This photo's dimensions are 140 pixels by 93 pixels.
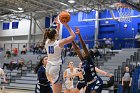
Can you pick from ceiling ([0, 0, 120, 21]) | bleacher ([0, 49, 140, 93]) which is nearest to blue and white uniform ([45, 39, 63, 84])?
bleacher ([0, 49, 140, 93])

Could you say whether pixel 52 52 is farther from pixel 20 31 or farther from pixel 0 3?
pixel 20 31

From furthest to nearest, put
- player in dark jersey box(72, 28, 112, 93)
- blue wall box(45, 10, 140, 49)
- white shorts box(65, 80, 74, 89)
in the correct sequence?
blue wall box(45, 10, 140, 49), white shorts box(65, 80, 74, 89), player in dark jersey box(72, 28, 112, 93)

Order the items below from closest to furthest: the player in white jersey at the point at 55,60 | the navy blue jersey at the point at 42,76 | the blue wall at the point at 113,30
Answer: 1. the player in white jersey at the point at 55,60
2. the navy blue jersey at the point at 42,76
3. the blue wall at the point at 113,30

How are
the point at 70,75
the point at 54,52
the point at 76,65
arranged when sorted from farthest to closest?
the point at 76,65
the point at 70,75
the point at 54,52

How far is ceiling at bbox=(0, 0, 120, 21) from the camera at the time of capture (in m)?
24.7

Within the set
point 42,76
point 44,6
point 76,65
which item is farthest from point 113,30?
point 42,76

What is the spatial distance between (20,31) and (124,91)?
71.3 feet

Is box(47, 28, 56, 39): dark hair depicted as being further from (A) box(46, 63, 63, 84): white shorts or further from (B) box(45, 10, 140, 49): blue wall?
(B) box(45, 10, 140, 49): blue wall

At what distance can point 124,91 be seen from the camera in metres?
13.3

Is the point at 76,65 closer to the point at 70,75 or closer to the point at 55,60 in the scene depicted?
the point at 70,75

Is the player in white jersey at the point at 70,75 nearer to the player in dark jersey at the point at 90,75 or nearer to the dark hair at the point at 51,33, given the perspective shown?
the player in dark jersey at the point at 90,75

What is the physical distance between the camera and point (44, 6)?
27141mm

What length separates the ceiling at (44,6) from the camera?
24734mm

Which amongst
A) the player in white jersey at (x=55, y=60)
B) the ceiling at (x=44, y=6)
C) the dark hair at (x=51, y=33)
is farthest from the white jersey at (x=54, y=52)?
the ceiling at (x=44, y=6)
